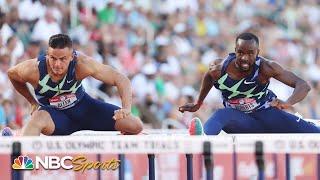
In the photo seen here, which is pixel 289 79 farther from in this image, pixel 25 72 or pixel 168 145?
pixel 168 145

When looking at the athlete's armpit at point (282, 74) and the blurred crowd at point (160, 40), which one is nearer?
the athlete's armpit at point (282, 74)

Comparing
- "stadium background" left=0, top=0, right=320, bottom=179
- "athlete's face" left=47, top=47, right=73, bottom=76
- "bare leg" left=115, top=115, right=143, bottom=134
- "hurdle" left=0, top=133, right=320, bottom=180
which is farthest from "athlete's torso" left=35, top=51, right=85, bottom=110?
"stadium background" left=0, top=0, right=320, bottom=179

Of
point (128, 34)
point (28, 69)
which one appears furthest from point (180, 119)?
point (28, 69)

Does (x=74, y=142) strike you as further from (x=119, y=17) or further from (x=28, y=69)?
(x=119, y=17)

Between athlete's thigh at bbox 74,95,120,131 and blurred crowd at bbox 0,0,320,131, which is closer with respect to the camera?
athlete's thigh at bbox 74,95,120,131

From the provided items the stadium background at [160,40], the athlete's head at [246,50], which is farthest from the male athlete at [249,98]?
the stadium background at [160,40]

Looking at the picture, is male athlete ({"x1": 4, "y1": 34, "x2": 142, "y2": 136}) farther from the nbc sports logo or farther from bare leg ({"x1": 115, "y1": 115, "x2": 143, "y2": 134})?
the nbc sports logo

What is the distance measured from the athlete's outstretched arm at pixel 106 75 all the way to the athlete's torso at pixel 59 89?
2.6 inches

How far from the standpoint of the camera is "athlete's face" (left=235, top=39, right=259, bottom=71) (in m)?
8.02

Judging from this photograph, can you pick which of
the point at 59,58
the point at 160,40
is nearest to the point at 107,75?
the point at 59,58

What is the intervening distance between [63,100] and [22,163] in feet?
4.79

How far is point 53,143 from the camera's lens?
18.2 ft

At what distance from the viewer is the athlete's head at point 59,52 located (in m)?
7.55

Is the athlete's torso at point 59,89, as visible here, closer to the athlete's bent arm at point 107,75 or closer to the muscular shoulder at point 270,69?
the athlete's bent arm at point 107,75
